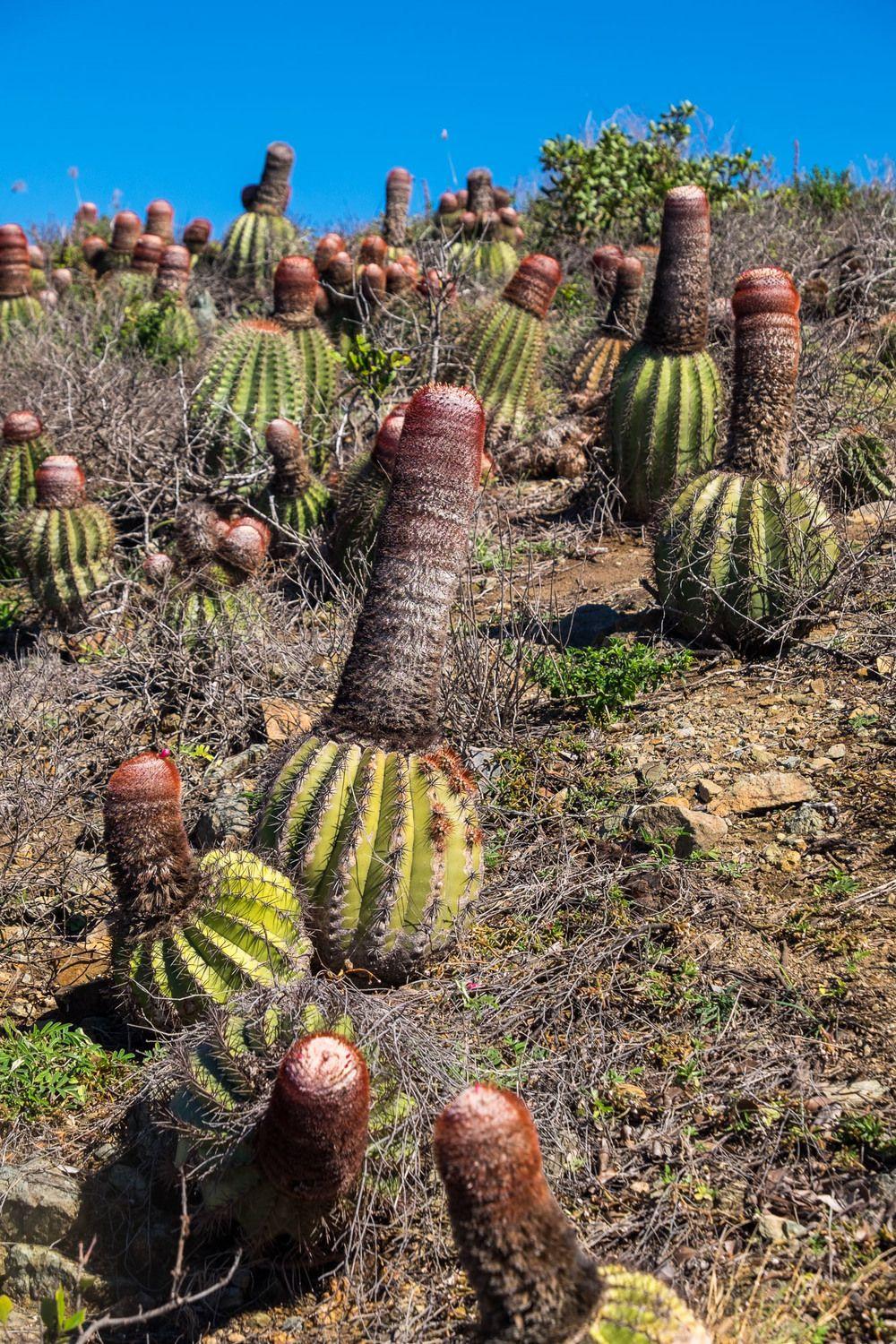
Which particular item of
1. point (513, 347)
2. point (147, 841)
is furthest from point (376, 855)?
point (513, 347)

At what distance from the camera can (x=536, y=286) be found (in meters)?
8.40

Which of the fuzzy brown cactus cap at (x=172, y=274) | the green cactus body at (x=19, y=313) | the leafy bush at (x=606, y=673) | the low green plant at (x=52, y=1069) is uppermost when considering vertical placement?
the fuzzy brown cactus cap at (x=172, y=274)

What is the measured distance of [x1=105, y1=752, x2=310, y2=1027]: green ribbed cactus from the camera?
10.5 ft

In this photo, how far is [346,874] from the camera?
3.44 metres

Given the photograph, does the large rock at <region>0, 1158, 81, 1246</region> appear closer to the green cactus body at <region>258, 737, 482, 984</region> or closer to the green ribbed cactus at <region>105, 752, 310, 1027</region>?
the green ribbed cactus at <region>105, 752, 310, 1027</region>

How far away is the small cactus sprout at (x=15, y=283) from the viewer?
1098cm

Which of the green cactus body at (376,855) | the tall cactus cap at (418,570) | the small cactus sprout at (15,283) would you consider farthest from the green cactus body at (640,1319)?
the small cactus sprout at (15,283)

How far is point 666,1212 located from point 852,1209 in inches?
16.2

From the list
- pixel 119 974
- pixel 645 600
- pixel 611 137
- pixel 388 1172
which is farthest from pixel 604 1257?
pixel 611 137

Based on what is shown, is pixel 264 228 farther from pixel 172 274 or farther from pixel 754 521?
pixel 754 521

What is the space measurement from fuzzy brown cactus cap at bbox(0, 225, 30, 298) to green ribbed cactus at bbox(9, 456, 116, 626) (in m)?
5.37

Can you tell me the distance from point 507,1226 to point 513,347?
718 cm

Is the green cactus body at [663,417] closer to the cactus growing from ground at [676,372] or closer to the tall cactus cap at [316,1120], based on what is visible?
the cactus growing from ground at [676,372]

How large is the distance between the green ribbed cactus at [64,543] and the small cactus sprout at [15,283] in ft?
16.2
